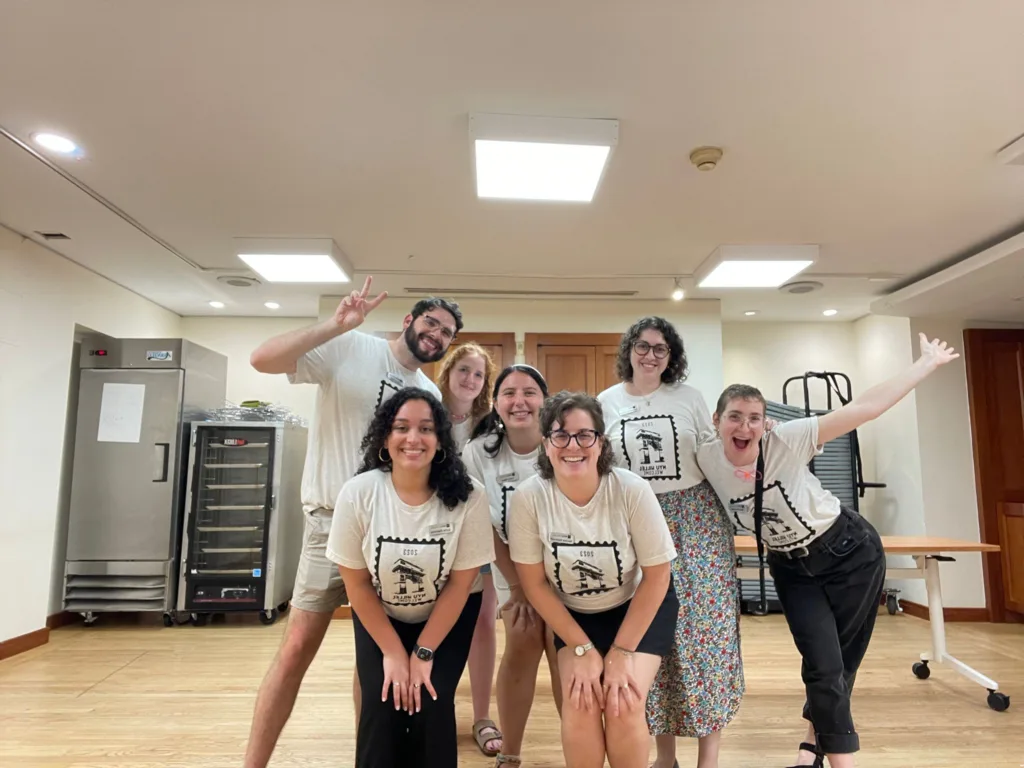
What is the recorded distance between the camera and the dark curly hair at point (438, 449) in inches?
68.4

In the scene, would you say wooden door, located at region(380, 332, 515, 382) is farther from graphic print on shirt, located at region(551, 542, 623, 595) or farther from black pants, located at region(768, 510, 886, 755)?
graphic print on shirt, located at region(551, 542, 623, 595)

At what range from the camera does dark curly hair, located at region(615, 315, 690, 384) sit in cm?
204

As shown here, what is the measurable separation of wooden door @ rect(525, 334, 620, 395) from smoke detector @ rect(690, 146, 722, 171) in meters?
2.31

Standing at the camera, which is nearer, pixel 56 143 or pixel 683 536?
pixel 683 536

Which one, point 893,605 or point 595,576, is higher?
point 595,576

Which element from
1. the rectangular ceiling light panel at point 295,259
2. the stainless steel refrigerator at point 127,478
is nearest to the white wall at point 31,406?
the stainless steel refrigerator at point 127,478

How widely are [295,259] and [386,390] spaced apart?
A: 1947 millimetres

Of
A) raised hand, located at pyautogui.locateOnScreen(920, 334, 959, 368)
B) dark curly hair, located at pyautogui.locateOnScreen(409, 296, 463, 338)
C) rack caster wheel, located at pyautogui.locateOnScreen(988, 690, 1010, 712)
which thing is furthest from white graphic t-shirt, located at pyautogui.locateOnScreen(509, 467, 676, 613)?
rack caster wheel, located at pyautogui.locateOnScreen(988, 690, 1010, 712)

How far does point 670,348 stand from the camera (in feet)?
6.72

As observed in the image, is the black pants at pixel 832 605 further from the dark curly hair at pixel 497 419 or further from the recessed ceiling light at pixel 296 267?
the recessed ceiling light at pixel 296 267

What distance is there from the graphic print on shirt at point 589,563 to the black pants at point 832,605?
0.74 meters

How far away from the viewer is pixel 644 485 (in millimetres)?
1689

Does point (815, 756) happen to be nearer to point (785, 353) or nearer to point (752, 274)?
point (752, 274)

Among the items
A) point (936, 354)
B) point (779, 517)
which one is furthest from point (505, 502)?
point (936, 354)
